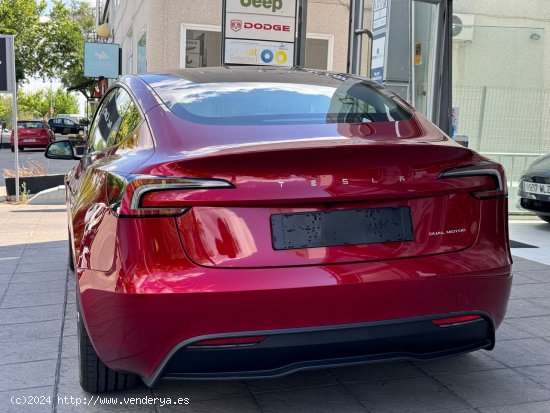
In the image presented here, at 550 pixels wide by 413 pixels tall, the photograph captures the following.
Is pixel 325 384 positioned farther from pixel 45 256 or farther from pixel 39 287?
pixel 45 256

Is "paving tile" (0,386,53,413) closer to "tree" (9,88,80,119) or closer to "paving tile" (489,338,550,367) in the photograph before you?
"paving tile" (489,338,550,367)

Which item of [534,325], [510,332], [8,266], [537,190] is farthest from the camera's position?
[537,190]

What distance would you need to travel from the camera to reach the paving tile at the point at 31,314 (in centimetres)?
462

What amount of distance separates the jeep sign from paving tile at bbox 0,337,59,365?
5913mm

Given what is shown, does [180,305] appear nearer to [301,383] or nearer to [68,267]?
[301,383]

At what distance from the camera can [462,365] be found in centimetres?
373

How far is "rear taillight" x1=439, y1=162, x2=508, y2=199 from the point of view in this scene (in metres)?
2.84

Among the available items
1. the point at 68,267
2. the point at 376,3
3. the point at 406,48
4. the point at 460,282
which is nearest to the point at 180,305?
the point at 460,282

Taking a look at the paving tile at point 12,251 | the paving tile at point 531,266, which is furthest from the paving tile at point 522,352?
the paving tile at point 12,251

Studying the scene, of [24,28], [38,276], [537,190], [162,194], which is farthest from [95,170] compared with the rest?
[24,28]

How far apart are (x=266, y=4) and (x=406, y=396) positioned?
7.42 m

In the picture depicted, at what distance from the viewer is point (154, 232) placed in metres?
2.54

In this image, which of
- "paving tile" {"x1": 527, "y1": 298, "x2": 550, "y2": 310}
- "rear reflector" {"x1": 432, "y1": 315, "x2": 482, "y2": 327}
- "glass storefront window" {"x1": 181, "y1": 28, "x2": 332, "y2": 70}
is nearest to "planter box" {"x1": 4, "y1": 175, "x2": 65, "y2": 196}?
"glass storefront window" {"x1": 181, "y1": 28, "x2": 332, "y2": 70}

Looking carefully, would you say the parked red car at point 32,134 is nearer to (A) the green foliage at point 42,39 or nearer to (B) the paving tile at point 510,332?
(A) the green foliage at point 42,39
